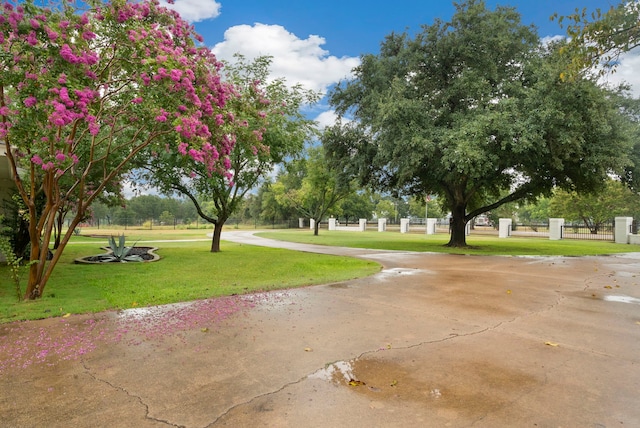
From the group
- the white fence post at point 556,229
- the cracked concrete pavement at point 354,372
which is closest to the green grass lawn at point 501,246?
the white fence post at point 556,229

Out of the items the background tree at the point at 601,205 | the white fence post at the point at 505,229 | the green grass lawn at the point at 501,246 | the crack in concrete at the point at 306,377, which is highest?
the background tree at the point at 601,205

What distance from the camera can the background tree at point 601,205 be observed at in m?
34.6

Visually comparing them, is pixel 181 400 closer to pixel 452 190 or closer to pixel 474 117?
pixel 474 117

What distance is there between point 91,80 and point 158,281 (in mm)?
4307

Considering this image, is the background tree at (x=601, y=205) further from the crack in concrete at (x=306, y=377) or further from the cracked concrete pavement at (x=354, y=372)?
the crack in concrete at (x=306, y=377)

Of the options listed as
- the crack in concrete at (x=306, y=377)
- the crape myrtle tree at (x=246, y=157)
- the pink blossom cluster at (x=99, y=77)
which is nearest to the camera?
the crack in concrete at (x=306, y=377)

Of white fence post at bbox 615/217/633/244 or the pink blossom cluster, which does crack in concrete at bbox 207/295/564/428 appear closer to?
the pink blossom cluster

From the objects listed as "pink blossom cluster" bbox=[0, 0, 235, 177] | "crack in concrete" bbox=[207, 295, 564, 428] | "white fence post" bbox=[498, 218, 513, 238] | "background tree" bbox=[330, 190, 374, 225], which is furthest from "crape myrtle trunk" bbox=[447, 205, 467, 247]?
"background tree" bbox=[330, 190, 374, 225]

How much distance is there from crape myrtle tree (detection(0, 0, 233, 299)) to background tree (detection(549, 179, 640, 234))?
3672 cm

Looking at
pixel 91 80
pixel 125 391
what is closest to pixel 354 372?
pixel 125 391

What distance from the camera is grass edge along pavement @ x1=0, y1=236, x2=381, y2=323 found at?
5794 millimetres

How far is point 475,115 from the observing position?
1563 cm

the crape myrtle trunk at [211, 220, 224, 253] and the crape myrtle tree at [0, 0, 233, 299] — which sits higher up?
the crape myrtle tree at [0, 0, 233, 299]

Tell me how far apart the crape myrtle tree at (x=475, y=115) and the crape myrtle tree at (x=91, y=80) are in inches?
424
